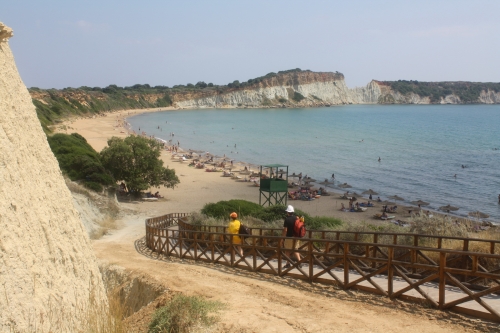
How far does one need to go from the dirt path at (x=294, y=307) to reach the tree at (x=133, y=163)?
19584mm

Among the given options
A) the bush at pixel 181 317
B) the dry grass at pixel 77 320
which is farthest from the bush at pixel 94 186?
the dry grass at pixel 77 320

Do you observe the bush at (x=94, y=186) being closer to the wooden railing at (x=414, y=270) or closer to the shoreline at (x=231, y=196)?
the shoreline at (x=231, y=196)

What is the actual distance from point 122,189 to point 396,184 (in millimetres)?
24280

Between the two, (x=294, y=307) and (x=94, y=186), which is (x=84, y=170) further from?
(x=294, y=307)

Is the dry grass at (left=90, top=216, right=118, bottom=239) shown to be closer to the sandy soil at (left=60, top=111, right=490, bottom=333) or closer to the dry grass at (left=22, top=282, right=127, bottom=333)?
the sandy soil at (left=60, top=111, right=490, bottom=333)

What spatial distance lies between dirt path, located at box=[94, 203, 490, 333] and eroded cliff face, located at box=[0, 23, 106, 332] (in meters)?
2.13

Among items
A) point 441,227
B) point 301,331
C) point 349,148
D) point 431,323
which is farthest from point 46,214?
point 349,148

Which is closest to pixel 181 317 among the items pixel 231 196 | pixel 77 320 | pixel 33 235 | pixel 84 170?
pixel 77 320

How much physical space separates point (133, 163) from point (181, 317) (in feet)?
82.9

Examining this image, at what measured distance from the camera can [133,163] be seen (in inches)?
1209

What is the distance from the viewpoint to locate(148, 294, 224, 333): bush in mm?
6406

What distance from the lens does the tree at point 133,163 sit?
2994 cm

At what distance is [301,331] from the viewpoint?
6488mm

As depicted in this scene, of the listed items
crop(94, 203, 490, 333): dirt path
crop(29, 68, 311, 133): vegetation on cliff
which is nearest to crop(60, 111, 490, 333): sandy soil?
crop(94, 203, 490, 333): dirt path
